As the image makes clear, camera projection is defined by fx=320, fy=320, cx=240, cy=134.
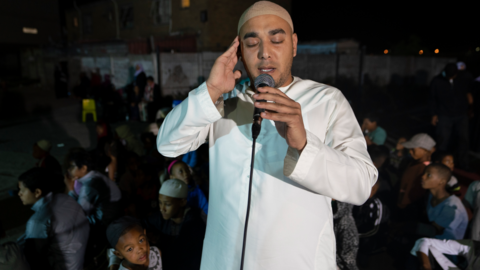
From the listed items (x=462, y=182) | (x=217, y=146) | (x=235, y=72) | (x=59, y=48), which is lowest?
(x=462, y=182)

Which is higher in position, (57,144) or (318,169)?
(318,169)

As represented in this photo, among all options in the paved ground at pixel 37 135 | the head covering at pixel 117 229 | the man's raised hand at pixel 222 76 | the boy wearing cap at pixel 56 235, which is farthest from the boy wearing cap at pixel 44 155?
the man's raised hand at pixel 222 76

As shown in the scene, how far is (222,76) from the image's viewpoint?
1.28 metres

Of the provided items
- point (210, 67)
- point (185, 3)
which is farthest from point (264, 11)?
point (185, 3)

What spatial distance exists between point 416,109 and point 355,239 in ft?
37.9

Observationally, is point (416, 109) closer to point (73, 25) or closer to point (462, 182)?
point (462, 182)

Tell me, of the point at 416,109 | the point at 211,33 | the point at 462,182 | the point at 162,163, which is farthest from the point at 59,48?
the point at 462,182

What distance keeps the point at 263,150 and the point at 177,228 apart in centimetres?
205

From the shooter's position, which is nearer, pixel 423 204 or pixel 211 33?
pixel 423 204

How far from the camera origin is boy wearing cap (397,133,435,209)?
376 centimetres

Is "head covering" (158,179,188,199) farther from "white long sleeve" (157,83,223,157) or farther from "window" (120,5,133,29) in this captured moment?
"window" (120,5,133,29)

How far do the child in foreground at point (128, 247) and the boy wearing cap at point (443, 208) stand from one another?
2.71 meters

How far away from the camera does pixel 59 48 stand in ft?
62.3

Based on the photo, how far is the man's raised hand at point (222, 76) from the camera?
4.16 ft
